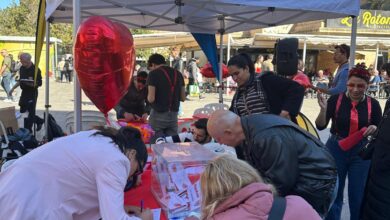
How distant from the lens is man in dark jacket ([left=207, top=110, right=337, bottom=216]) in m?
1.71

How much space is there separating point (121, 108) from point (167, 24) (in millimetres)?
1828

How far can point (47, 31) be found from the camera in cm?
461

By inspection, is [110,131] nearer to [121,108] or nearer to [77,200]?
[77,200]

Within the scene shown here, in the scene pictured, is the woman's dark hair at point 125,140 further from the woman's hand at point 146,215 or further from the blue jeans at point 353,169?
the blue jeans at point 353,169

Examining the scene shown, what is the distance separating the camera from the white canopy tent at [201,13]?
142 inches

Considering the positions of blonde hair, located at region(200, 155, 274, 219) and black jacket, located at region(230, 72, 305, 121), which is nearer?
blonde hair, located at region(200, 155, 274, 219)

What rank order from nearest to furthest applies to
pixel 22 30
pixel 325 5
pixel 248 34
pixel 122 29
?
pixel 122 29, pixel 325 5, pixel 248 34, pixel 22 30

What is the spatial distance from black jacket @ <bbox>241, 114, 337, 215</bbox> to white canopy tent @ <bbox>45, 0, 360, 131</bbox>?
1836 millimetres

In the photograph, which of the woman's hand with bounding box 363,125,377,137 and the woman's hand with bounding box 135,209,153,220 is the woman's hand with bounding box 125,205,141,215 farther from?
the woman's hand with bounding box 363,125,377,137

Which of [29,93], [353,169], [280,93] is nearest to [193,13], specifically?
[280,93]

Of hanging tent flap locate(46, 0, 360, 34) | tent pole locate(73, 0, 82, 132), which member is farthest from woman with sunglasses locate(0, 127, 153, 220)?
hanging tent flap locate(46, 0, 360, 34)

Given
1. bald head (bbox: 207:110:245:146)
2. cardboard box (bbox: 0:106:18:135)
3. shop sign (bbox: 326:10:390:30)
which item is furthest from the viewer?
shop sign (bbox: 326:10:390:30)

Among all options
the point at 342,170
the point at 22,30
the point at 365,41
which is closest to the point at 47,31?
the point at 342,170

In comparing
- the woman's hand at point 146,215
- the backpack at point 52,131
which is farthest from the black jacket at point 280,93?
the backpack at point 52,131
